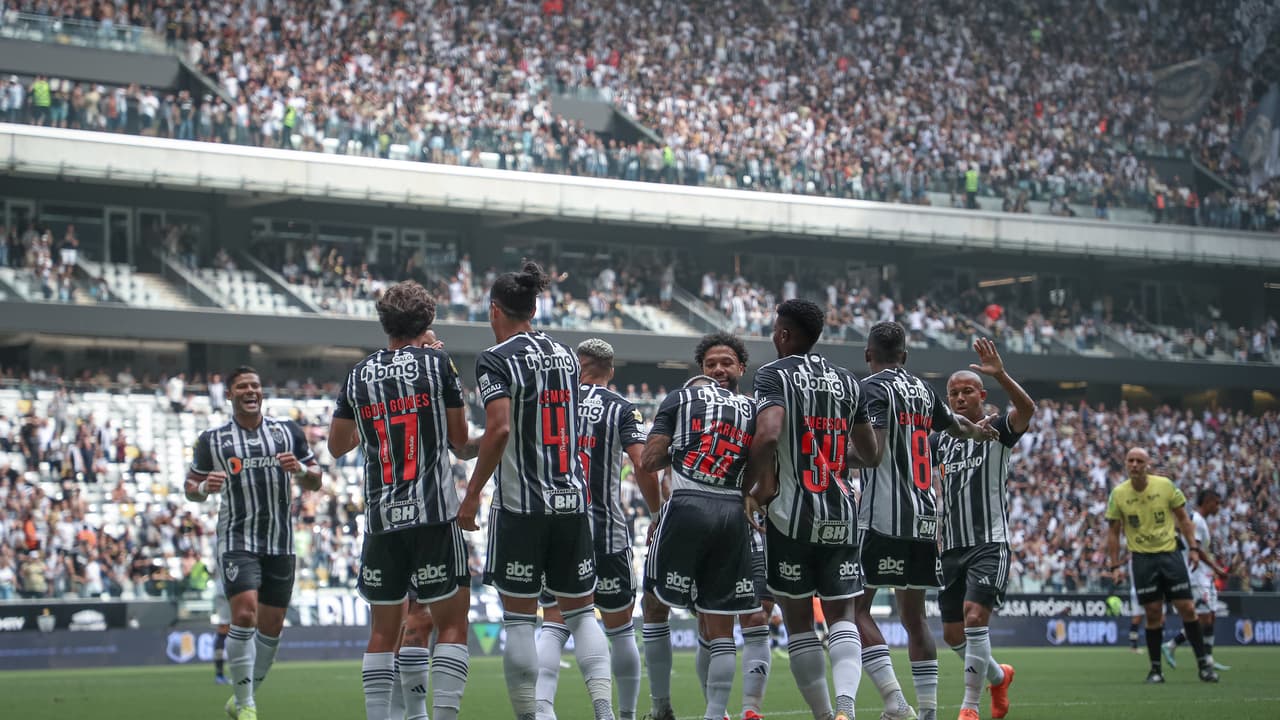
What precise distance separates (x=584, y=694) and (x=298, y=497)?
1645cm

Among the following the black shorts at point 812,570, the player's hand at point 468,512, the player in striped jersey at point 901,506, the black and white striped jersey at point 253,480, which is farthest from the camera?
the black and white striped jersey at point 253,480

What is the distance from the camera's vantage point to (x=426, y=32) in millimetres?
44750

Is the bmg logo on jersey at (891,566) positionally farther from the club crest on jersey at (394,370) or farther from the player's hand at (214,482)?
the player's hand at (214,482)

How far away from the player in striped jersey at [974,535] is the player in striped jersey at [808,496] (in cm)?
240

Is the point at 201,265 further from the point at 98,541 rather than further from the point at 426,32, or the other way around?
the point at 98,541

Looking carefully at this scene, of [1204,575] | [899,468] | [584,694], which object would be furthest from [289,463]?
[1204,575]

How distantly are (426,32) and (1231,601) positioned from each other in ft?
86.8

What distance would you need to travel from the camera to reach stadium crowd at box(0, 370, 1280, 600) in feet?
94.7

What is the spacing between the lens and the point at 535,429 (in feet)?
30.2

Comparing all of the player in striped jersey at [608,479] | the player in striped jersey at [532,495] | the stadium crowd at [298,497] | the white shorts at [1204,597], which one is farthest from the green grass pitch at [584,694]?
the stadium crowd at [298,497]

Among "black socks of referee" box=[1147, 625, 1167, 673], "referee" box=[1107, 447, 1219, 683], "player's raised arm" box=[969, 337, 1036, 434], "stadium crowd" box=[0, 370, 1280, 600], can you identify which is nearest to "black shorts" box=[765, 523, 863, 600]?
"player's raised arm" box=[969, 337, 1036, 434]

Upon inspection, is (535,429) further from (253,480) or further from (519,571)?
(253,480)

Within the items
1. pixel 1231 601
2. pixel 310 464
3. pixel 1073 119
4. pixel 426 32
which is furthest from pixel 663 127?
pixel 310 464

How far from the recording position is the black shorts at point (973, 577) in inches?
474
